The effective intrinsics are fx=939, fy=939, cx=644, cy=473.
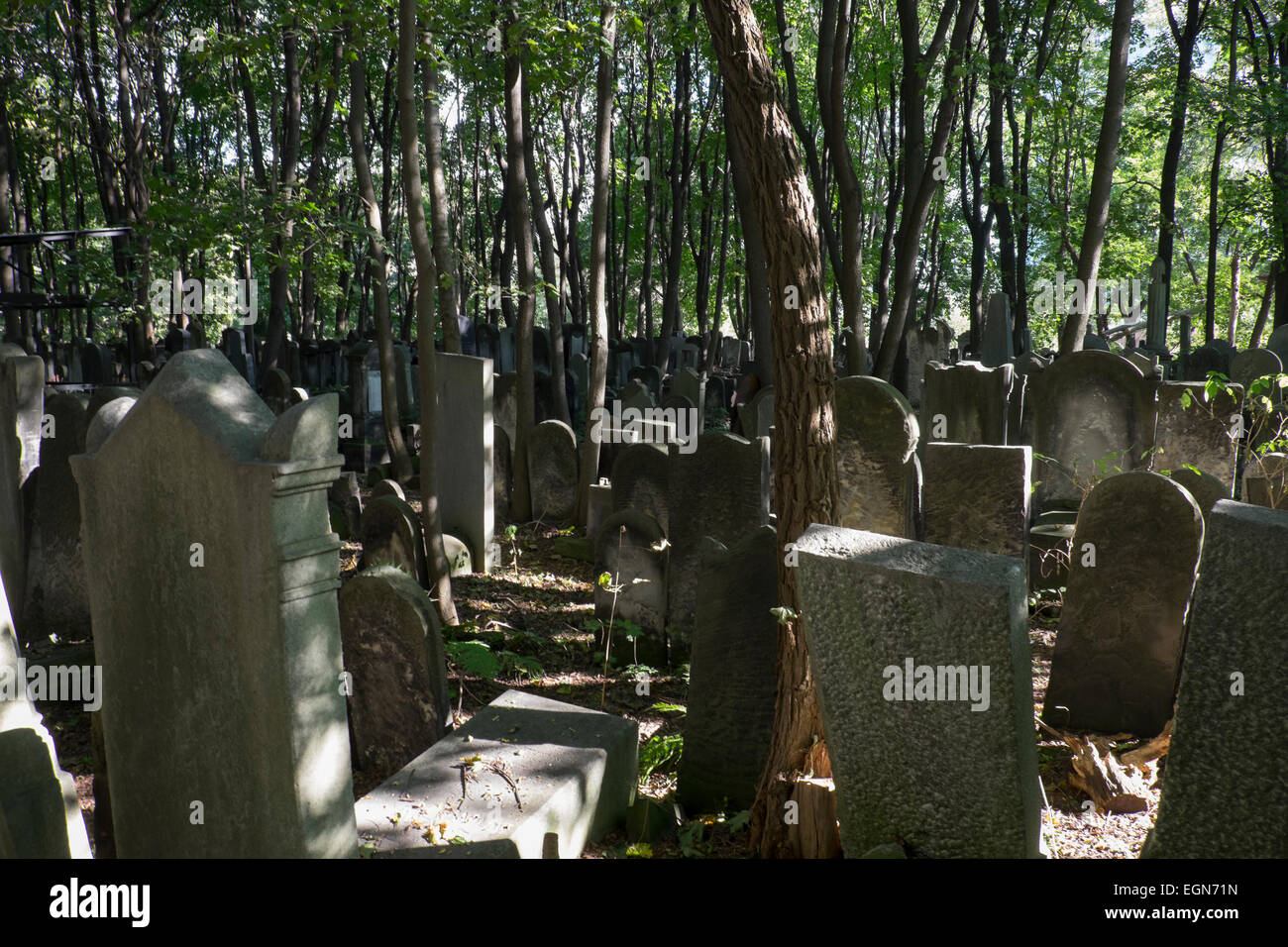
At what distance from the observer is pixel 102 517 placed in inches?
119

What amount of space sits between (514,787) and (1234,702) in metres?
2.47

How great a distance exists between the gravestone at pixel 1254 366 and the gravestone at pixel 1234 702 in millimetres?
8526

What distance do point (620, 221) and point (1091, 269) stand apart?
1775 cm

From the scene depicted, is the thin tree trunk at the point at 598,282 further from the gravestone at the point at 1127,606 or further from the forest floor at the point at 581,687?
the gravestone at the point at 1127,606

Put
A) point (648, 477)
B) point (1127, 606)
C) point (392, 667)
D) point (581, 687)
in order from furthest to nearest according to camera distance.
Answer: point (648, 477), point (581, 687), point (1127, 606), point (392, 667)

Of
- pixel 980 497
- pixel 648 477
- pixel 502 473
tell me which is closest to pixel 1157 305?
pixel 502 473

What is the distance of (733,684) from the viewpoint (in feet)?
14.1

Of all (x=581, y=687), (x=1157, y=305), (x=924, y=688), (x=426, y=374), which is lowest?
(x=581, y=687)

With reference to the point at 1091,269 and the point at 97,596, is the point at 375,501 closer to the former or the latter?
the point at 97,596

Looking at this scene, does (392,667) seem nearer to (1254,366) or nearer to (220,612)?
(220,612)

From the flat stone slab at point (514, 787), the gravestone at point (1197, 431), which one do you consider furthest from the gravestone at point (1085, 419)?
the flat stone slab at point (514, 787)

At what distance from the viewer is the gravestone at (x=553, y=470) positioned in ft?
32.0

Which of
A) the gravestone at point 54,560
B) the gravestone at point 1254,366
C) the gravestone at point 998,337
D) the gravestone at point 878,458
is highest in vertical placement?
the gravestone at point 998,337

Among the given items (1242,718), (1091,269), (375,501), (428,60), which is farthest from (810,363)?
(1091,269)
